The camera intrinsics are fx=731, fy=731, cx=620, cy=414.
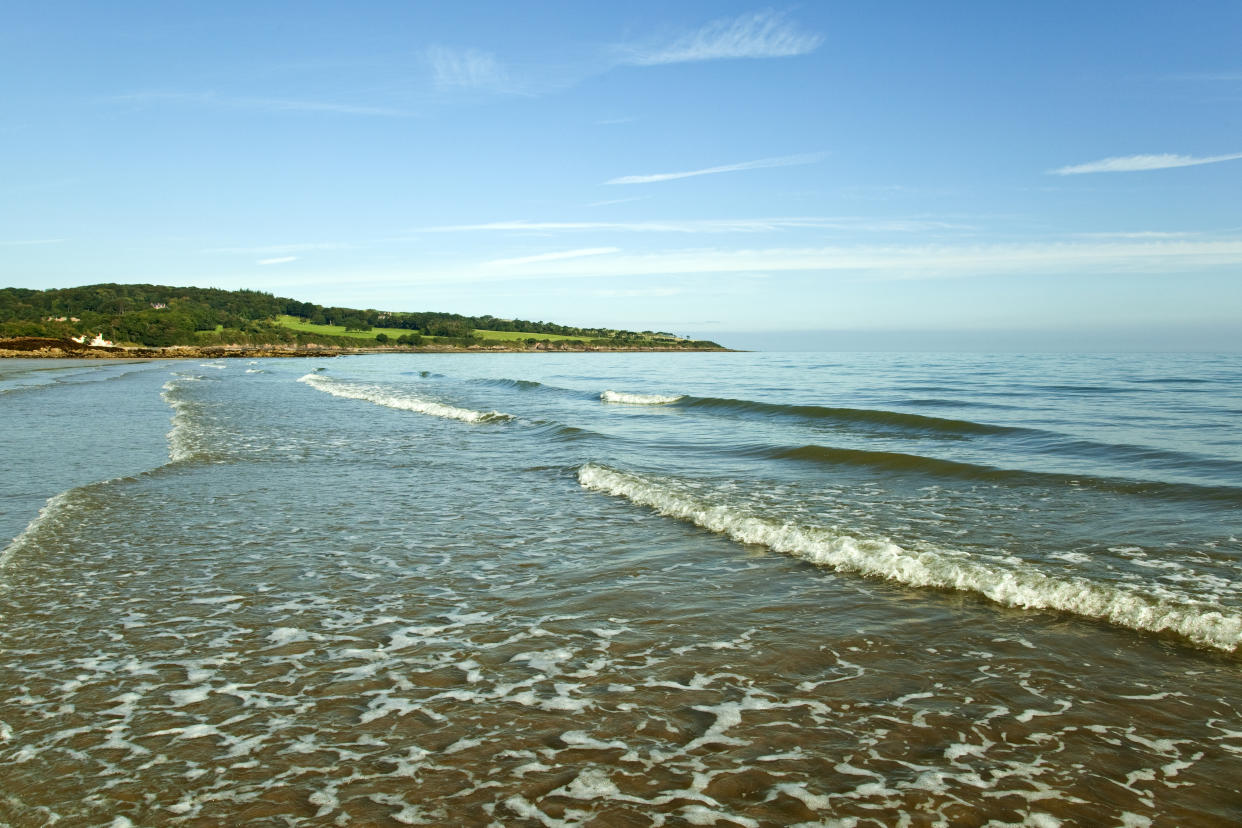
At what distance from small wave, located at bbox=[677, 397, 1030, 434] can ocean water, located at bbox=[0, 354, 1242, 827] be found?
5387 mm

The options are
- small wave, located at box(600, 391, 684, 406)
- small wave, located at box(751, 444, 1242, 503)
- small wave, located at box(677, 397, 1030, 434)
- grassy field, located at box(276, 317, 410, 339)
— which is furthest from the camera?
grassy field, located at box(276, 317, 410, 339)

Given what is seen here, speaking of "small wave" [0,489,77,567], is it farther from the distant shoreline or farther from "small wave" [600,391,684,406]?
the distant shoreline

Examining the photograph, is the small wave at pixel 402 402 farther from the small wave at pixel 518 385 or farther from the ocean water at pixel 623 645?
the ocean water at pixel 623 645

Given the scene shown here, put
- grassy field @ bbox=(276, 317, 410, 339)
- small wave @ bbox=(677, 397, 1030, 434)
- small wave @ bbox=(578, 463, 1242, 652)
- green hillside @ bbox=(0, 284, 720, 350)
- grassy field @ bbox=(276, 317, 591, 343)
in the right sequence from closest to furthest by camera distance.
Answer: small wave @ bbox=(578, 463, 1242, 652) < small wave @ bbox=(677, 397, 1030, 434) < green hillside @ bbox=(0, 284, 720, 350) < grassy field @ bbox=(276, 317, 410, 339) < grassy field @ bbox=(276, 317, 591, 343)

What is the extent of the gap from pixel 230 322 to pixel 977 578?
17390 centimetres

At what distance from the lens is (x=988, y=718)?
15.9 feet

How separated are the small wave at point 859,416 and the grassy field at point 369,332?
139 meters

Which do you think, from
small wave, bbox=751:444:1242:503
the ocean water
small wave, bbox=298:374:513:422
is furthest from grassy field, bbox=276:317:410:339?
the ocean water

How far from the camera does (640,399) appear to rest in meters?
32.6

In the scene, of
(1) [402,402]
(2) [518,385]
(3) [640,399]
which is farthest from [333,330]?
(3) [640,399]

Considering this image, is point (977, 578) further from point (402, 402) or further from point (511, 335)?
point (511, 335)

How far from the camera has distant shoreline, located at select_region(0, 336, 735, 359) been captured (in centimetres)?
10044

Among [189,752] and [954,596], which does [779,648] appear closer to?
[954,596]

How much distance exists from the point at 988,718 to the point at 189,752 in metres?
5.04
